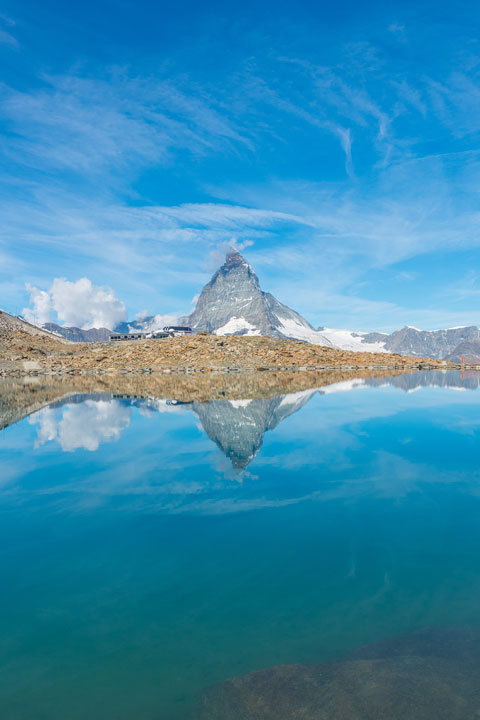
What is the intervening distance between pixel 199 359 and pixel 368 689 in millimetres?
89980

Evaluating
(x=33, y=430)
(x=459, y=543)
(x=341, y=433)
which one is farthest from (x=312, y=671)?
(x=33, y=430)

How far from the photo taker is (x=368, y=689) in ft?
16.9

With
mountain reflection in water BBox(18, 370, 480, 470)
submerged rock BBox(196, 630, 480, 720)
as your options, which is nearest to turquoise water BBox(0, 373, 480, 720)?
submerged rock BBox(196, 630, 480, 720)

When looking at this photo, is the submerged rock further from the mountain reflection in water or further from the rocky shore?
the rocky shore

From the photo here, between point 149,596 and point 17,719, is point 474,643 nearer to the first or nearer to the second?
point 149,596

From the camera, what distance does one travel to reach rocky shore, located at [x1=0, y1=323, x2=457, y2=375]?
290 ft

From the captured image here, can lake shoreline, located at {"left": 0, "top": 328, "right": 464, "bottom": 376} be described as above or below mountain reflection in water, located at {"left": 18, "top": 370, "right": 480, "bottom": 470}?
above

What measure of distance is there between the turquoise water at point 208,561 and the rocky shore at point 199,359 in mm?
65950

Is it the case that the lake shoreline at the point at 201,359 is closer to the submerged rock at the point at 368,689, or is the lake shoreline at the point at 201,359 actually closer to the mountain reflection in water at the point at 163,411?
the mountain reflection in water at the point at 163,411

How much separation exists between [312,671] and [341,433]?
54.8 feet

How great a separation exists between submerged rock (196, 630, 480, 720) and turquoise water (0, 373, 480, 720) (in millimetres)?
246

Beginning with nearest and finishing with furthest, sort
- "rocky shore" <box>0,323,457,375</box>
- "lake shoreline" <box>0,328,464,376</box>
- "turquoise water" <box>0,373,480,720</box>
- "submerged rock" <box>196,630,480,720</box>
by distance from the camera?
1. "submerged rock" <box>196,630,480,720</box>
2. "turquoise water" <box>0,373,480,720</box>
3. "lake shoreline" <box>0,328,464,376</box>
4. "rocky shore" <box>0,323,457,375</box>

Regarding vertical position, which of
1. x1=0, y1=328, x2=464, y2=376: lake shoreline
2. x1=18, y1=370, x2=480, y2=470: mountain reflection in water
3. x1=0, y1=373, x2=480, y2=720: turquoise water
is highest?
x1=0, y1=328, x2=464, y2=376: lake shoreline

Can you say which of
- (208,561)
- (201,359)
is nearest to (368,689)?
(208,561)
